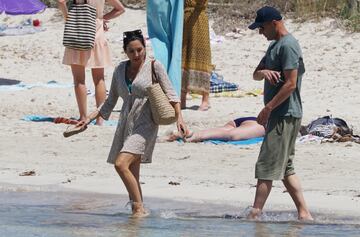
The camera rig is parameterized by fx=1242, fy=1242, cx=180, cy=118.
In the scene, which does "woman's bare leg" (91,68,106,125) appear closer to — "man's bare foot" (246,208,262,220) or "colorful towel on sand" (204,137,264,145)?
"colorful towel on sand" (204,137,264,145)

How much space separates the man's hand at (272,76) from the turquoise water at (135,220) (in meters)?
0.97

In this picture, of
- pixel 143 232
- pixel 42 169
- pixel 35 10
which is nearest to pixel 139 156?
pixel 143 232

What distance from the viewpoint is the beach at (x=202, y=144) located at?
31.7 feet

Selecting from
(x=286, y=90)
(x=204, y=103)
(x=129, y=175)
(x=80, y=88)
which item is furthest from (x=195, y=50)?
(x=286, y=90)

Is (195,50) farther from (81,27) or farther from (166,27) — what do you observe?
(81,27)

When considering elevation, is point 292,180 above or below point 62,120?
above

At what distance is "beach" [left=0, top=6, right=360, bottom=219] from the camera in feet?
31.7

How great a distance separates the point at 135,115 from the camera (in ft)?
27.4

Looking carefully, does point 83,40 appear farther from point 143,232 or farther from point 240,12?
point 240,12

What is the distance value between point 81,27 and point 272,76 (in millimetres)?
4549

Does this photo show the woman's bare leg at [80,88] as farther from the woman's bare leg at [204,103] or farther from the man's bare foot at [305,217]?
the man's bare foot at [305,217]

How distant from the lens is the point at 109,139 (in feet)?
39.6

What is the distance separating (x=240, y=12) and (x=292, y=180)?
11.7 metres

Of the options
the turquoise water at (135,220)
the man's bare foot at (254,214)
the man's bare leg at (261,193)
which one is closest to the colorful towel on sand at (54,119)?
the turquoise water at (135,220)
